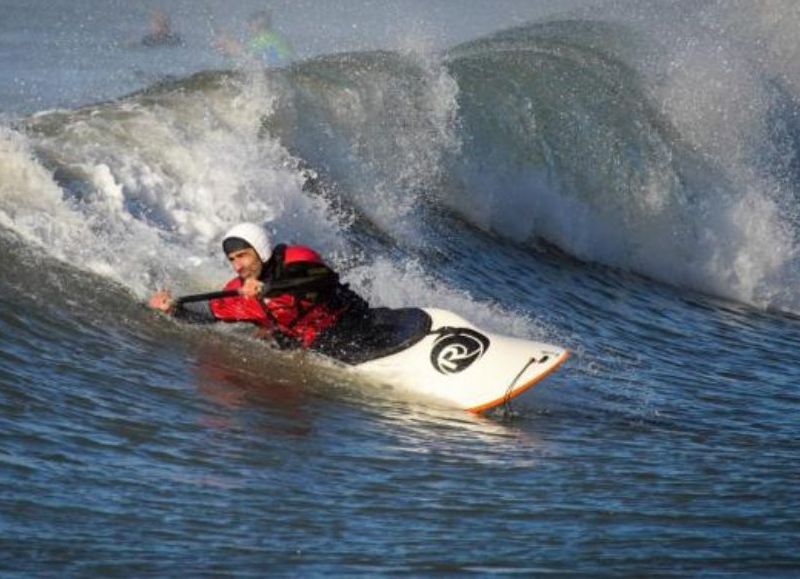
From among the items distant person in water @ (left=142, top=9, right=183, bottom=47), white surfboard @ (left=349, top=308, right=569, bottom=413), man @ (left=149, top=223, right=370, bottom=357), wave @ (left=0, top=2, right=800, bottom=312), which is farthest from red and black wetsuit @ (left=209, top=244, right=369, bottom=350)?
distant person in water @ (left=142, top=9, right=183, bottom=47)

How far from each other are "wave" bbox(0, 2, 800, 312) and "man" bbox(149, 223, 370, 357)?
4.31ft

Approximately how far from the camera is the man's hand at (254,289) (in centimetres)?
944

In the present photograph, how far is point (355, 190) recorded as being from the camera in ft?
49.8

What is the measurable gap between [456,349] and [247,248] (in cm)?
139

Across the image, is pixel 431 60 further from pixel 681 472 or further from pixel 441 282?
pixel 681 472

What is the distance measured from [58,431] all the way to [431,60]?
427 inches

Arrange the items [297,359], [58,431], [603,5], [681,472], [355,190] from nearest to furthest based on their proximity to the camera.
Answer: [58,431] → [681,472] → [297,359] → [355,190] → [603,5]

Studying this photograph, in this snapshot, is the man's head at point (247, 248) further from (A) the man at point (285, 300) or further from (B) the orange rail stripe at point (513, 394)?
(B) the orange rail stripe at point (513, 394)

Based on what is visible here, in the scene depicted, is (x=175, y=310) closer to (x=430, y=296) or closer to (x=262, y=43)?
(x=430, y=296)

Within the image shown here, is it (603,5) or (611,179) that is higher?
(603,5)

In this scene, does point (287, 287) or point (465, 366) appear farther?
point (465, 366)

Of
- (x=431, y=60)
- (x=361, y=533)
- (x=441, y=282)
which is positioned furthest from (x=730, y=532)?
(x=431, y=60)

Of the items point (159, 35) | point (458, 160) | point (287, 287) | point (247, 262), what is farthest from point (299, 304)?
point (159, 35)

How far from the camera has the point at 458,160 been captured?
17172mm
